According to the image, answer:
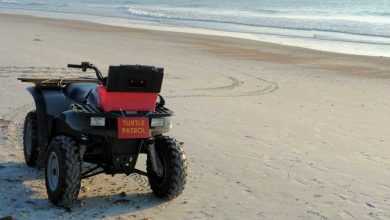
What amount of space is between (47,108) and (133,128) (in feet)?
4.06

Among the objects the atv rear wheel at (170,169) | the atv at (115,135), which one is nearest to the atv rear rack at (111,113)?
the atv at (115,135)

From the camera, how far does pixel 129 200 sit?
5469 millimetres

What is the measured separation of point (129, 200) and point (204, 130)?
326cm

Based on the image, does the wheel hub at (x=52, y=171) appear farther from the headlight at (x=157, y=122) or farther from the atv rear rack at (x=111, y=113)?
the headlight at (x=157, y=122)

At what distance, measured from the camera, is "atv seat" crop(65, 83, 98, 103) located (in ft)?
18.2

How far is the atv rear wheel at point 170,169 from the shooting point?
5281mm

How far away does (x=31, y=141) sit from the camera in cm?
626

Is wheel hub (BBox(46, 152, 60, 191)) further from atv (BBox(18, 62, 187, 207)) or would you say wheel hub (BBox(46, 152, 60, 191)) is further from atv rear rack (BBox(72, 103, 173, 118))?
atv rear rack (BBox(72, 103, 173, 118))

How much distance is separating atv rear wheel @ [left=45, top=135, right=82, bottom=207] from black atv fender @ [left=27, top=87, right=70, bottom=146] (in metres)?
0.64

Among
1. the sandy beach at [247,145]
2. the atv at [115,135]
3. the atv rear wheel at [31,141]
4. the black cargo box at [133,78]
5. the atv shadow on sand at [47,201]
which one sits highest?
the black cargo box at [133,78]

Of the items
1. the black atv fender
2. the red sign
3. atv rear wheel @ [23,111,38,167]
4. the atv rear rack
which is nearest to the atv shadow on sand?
atv rear wheel @ [23,111,38,167]

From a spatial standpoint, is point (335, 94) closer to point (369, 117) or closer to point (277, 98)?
point (277, 98)

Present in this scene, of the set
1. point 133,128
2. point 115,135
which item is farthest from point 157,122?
point 115,135

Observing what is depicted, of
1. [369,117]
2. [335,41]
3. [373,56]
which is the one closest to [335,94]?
[369,117]
